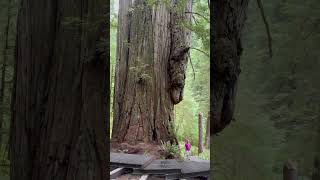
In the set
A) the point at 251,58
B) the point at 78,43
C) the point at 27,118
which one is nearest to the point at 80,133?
the point at 27,118

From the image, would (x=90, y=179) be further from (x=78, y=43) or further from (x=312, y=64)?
(x=312, y=64)

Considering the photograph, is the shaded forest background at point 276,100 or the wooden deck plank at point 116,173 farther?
the wooden deck plank at point 116,173

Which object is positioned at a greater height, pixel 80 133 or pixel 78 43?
pixel 78 43

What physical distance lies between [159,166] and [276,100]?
9.84 feet

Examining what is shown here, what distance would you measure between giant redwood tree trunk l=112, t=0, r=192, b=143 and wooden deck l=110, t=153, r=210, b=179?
61 centimetres

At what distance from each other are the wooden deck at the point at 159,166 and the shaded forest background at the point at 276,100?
2495 mm

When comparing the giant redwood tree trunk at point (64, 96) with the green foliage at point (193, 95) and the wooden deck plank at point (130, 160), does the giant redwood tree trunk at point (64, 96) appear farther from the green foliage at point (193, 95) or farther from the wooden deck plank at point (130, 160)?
the green foliage at point (193, 95)

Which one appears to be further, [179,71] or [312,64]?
[179,71]

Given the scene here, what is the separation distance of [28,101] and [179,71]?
3701mm

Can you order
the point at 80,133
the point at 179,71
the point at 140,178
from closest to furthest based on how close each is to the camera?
1. the point at 80,133
2. the point at 140,178
3. the point at 179,71

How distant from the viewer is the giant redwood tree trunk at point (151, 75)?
5.41 metres

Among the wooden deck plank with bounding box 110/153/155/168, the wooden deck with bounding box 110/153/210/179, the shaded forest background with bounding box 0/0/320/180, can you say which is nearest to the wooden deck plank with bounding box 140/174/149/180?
the wooden deck with bounding box 110/153/210/179

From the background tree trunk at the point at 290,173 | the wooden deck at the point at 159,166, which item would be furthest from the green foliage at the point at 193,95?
the background tree trunk at the point at 290,173

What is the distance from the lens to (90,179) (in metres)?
1.80
